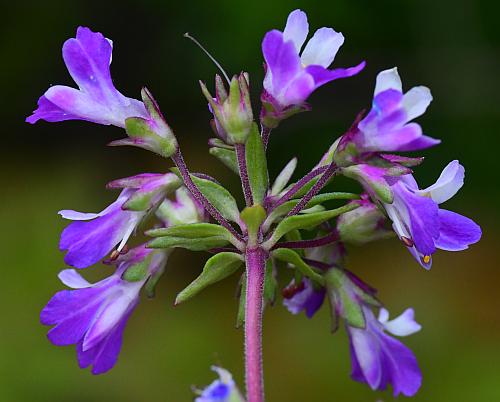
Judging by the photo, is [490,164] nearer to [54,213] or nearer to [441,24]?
[441,24]

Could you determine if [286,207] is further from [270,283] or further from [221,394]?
[221,394]

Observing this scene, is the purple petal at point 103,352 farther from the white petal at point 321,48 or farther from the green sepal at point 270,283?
the white petal at point 321,48

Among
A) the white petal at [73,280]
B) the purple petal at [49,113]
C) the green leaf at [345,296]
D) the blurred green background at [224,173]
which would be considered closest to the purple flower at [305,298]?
the green leaf at [345,296]

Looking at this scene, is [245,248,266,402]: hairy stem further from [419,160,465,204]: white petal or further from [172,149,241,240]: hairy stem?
[419,160,465,204]: white petal

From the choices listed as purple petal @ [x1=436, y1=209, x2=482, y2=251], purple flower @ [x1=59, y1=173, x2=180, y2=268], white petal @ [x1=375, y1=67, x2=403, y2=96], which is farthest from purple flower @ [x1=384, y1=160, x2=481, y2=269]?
purple flower @ [x1=59, y1=173, x2=180, y2=268]

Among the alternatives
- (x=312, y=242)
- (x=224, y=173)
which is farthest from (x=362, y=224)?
(x=224, y=173)

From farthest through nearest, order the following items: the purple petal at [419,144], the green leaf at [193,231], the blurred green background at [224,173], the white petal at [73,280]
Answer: the blurred green background at [224,173], the white petal at [73,280], the green leaf at [193,231], the purple petal at [419,144]

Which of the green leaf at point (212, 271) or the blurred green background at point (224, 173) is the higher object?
the blurred green background at point (224, 173)
